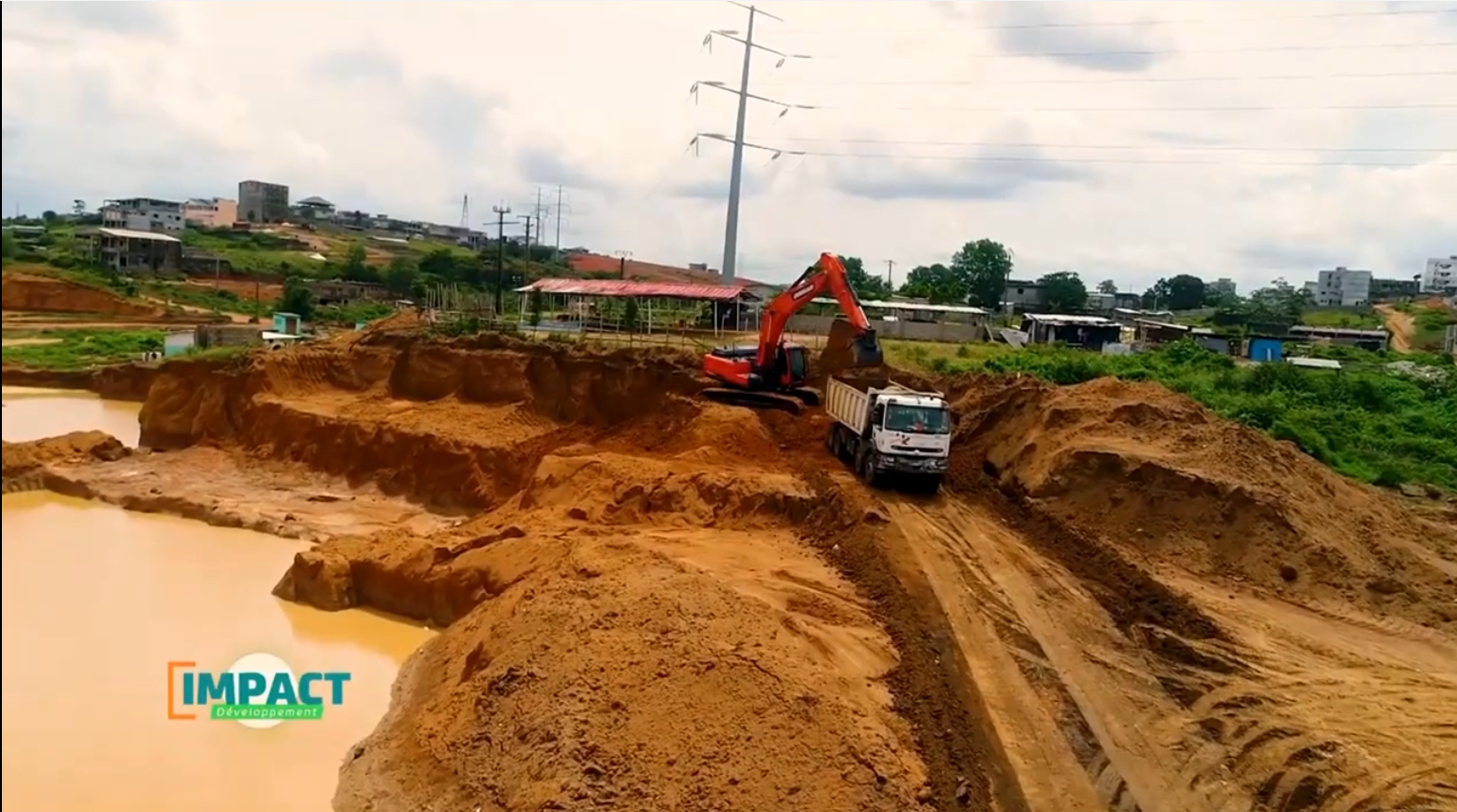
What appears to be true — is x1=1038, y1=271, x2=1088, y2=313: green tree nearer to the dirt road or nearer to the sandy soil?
the dirt road

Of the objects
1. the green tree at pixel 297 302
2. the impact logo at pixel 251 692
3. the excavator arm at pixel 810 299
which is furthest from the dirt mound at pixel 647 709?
the green tree at pixel 297 302

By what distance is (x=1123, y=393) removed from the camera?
25484mm

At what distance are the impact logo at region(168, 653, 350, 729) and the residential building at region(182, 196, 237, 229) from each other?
81631mm

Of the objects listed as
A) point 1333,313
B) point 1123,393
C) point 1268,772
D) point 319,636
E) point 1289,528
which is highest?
A: point 1333,313

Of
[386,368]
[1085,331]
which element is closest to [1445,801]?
[386,368]

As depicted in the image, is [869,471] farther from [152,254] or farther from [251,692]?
[152,254]

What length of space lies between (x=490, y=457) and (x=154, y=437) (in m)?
14.7

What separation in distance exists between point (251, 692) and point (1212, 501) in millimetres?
17050

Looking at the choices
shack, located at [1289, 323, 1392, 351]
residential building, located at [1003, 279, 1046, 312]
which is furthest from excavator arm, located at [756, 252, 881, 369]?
residential building, located at [1003, 279, 1046, 312]

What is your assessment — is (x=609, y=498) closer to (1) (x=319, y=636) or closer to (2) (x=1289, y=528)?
(1) (x=319, y=636)

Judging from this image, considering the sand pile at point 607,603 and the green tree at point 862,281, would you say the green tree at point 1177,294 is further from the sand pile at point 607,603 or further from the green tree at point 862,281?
the sand pile at point 607,603

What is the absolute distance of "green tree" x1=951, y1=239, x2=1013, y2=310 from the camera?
9031cm

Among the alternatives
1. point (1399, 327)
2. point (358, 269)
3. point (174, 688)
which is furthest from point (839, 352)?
point (358, 269)

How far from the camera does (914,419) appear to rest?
21.8 metres
